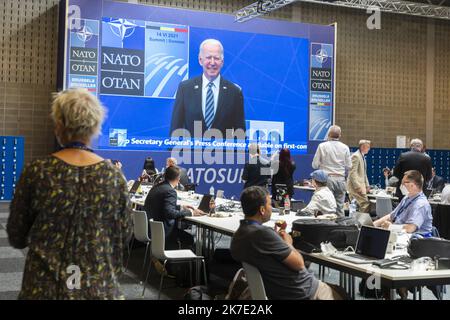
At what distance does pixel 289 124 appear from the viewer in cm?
1377

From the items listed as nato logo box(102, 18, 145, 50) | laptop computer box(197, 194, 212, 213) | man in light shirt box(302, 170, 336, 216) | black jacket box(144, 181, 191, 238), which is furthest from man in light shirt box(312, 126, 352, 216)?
nato logo box(102, 18, 145, 50)

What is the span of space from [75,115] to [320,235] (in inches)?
91.5

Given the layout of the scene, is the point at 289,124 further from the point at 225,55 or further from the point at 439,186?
the point at 439,186

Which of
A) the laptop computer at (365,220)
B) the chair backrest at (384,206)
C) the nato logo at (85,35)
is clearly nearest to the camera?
the laptop computer at (365,220)

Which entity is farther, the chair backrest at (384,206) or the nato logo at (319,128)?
the nato logo at (319,128)

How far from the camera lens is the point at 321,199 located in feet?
20.1

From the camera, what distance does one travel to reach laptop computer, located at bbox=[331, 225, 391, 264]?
3764 mm

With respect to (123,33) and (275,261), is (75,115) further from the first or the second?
(123,33)

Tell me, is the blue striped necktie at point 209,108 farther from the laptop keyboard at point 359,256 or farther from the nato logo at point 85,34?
the laptop keyboard at point 359,256

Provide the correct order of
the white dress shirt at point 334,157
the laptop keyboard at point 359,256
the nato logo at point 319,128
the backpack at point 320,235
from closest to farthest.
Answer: the laptop keyboard at point 359,256
the backpack at point 320,235
the white dress shirt at point 334,157
the nato logo at point 319,128

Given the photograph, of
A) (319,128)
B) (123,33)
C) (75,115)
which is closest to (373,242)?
(75,115)

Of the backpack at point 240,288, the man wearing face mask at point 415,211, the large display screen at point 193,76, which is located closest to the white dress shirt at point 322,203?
the man wearing face mask at point 415,211

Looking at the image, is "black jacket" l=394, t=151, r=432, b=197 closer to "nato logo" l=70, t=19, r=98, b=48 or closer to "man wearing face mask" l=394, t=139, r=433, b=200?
"man wearing face mask" l=394, t=139, r=433, b=200

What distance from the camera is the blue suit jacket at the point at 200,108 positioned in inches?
505
